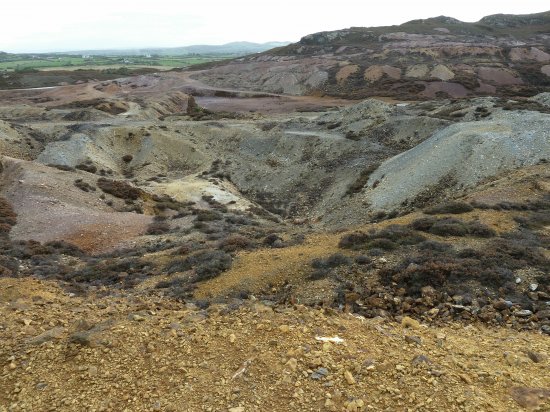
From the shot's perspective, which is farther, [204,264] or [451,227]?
[451,227]

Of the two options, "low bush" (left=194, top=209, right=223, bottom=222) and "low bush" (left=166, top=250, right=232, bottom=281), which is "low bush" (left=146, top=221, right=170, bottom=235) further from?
"low bush" (left=166, top=250, right=232, bottom=281)

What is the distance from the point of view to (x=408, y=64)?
3922 inches

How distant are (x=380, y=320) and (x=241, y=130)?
47.2 metres

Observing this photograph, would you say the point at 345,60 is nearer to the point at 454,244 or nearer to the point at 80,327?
the point at 454,244

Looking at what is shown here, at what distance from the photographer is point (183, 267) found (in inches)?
683

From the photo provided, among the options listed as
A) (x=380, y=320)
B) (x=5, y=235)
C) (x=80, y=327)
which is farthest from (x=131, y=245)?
(x=380, y=320)

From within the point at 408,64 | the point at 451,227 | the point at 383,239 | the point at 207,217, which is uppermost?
the point at 408,64

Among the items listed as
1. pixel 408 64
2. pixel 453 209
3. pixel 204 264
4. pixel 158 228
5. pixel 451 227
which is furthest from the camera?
pixel 408 64

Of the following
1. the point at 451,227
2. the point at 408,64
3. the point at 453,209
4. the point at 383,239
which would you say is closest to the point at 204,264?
the point at 383,239

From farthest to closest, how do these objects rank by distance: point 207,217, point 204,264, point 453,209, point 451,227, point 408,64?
1. point 408,64
2. point 207,217
3. point 453,209
4. point 451,227
5. point 204,264

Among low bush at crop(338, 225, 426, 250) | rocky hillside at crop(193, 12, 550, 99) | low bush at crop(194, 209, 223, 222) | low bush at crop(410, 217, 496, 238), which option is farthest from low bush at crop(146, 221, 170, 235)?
rocky hillside at crop(193, 12, 550, 99)

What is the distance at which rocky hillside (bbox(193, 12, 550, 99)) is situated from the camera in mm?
84062

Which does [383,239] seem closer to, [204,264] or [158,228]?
[204,264]

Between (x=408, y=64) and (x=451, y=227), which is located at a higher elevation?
(x=408, y=64)
